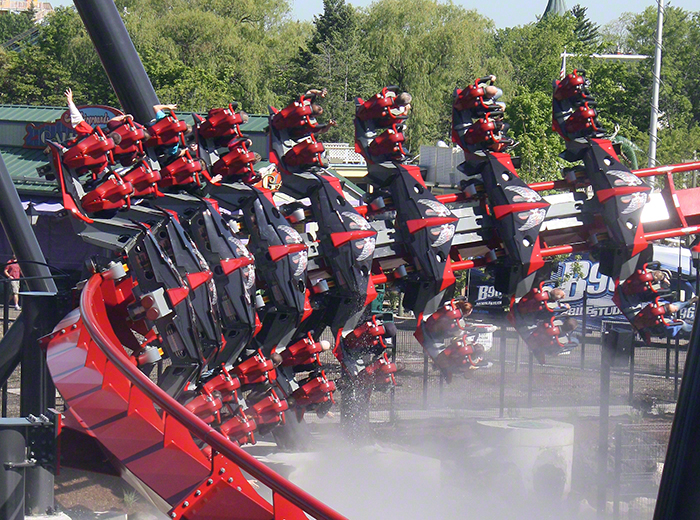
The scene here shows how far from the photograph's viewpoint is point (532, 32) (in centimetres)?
6259

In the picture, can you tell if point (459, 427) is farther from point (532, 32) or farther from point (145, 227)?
point (532, 32)

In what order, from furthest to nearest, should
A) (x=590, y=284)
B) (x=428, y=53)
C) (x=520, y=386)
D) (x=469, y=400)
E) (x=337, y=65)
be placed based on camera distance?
(x=337, y=65) < (x=428, y=53) < (x=590, y=284) < (x=520, y=386) < (x=469, y=400)

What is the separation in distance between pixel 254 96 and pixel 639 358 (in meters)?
37.6

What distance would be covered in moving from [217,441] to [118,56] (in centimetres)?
556

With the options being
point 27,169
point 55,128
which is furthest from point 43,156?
point 55,128

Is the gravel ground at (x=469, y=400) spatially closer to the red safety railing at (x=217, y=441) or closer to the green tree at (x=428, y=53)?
the red safety railing at (x=217, y=441)

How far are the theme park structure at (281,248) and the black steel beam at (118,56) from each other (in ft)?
0.07

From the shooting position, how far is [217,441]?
5199 millimetres

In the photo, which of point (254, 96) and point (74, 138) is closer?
point (74, 138)

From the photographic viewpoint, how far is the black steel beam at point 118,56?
928 cm

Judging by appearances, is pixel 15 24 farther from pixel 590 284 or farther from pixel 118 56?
pixel 118 56

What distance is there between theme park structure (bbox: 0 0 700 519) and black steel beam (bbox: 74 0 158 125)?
2cm

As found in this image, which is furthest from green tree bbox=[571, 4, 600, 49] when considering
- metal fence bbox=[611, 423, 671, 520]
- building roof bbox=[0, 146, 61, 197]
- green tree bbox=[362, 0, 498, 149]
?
metal fence bbox=[611, 423, 671, 520]

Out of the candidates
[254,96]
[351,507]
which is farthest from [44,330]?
[254,96]
